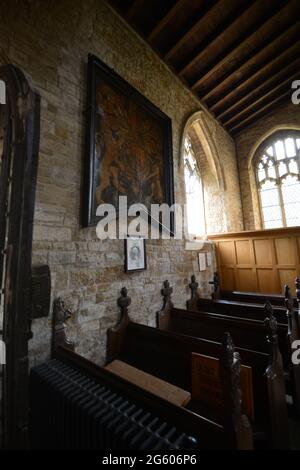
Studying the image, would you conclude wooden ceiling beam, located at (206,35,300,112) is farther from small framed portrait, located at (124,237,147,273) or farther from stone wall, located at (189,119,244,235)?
small framed portrait, located at (124,237,147,273)

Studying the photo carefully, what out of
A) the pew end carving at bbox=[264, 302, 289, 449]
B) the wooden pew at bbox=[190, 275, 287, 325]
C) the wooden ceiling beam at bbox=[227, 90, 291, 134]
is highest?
the wooden ceiling beam at bbox=[227, 90, 291, 134]

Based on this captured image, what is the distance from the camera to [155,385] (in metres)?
1.82

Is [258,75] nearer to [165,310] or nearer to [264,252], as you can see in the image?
[264,252]

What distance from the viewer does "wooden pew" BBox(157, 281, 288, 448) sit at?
1617 mm

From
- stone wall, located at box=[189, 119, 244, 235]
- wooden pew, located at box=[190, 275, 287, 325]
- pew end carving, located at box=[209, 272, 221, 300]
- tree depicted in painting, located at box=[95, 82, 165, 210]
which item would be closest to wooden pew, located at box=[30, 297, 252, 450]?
tree depicted in painting, located at box=[95, 82, 165, 210]

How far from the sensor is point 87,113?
2.64 meters

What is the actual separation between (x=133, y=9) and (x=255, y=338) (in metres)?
5.22

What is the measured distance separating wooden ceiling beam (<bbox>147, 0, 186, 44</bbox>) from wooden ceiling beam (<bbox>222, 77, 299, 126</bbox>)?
376cm

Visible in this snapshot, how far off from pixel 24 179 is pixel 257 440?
2.54 meters

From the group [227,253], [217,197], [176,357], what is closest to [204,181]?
[217,197]

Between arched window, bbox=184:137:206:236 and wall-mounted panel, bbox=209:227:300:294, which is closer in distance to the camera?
wall-mounted panel, bbox=209:227:300:294

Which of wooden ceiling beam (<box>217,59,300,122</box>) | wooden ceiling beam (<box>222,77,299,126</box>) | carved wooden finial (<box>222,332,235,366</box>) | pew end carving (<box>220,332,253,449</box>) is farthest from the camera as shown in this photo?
wooden ceiling beam (<box>222,77,299,126</box>)
